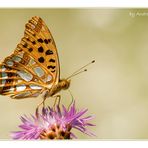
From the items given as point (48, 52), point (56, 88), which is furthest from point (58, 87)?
point (48, 52)

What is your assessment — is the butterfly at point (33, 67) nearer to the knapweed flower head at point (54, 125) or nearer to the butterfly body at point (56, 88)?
the butterfly body at point (56, 88)

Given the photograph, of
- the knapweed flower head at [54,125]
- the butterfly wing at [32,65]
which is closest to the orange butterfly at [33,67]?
the butterfly wing at [32,65]

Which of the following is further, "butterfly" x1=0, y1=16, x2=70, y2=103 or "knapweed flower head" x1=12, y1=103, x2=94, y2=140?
"butterfly" x1=0, y1=16, x2=70, y2=103

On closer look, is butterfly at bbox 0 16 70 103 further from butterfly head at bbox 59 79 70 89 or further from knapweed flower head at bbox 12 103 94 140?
knapweed flower head at bbox 12 103 94 140

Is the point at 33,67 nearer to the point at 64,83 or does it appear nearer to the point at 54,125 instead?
the point at 64,83

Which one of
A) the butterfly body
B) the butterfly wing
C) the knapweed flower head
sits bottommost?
the knapweed flower head

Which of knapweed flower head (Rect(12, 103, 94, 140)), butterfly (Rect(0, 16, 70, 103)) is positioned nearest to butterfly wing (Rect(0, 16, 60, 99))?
butterfly (Rect(0, 16, 70, 103))

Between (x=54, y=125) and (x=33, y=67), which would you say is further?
(x=33, y=67)

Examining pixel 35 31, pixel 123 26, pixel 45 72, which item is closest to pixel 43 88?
pixel 45 72
